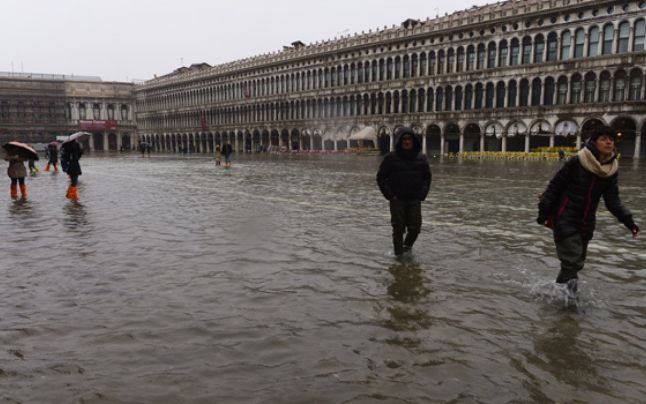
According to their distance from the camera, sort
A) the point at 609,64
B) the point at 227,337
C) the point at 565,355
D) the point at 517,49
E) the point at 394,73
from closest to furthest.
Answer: the point at 565,355, the point at 227,337, the point at 609,64, the point at 517,49, the point at 394,73

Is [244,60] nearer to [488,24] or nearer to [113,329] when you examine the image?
[488,24]

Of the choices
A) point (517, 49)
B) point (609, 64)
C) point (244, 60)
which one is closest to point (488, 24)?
Result: point (517, 49)

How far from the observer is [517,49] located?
4597 cm

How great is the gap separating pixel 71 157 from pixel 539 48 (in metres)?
43.2

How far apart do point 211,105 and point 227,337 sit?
3229 inches

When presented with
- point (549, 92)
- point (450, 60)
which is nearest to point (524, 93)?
point (549, 92)

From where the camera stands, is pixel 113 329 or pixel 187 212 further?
pixel 187 212

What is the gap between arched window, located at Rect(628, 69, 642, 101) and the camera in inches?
1526

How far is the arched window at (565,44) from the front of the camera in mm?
42478

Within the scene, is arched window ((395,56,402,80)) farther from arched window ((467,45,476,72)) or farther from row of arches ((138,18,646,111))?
arched window ((467,45,476,72))

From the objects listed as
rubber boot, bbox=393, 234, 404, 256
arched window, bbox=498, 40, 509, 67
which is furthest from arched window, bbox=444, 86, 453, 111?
rubber boot, bbox=393, 234, 404, 256

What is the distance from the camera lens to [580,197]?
4.36 metres

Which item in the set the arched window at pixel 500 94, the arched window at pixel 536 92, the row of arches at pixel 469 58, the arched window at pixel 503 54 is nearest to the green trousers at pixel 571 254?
the row of arches at pixel 469 58

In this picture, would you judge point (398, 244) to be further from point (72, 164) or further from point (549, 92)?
point (549, 92)
